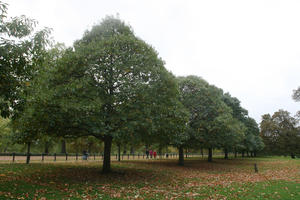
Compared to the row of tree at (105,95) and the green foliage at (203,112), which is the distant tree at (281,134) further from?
the row of tree at (105,95)

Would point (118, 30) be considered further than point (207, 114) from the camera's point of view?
No

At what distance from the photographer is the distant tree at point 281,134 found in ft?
227

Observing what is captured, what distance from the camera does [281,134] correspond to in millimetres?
72000

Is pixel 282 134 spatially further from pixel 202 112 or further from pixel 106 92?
pixel 106 92

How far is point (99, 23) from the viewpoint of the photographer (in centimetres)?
1942

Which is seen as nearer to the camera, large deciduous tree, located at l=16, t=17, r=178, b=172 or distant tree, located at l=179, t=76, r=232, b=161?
large deciduous tree, located at l=16, t=17, r=178, b=172

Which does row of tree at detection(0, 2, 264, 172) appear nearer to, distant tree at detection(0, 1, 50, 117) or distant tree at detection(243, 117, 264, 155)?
distant tree at detection(0, 1, 50, 117)

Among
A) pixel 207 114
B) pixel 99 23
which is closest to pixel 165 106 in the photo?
pixel 99 23

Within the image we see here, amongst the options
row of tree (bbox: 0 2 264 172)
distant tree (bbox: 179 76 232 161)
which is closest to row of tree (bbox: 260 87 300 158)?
distant tree (bbox: 179 76 232 161)

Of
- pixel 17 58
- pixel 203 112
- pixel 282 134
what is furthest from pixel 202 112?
pixel 282 134

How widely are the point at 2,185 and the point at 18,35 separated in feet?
26.0

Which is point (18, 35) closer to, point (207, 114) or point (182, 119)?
point (182, 119)

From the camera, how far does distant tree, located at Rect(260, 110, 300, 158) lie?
69.1m

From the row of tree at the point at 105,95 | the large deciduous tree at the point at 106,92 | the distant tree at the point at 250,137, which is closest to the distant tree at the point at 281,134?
the distant tree at the point at 250,137
